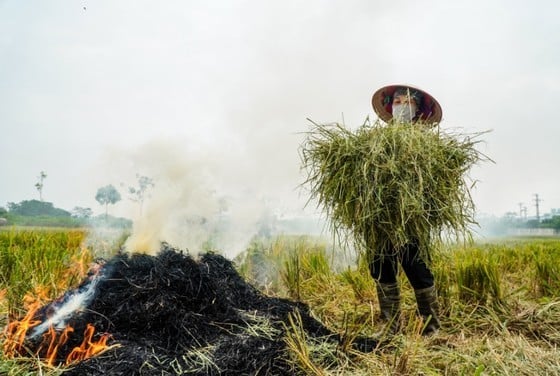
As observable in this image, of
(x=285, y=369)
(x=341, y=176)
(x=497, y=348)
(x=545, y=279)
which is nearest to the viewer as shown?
(x=285, y=369)

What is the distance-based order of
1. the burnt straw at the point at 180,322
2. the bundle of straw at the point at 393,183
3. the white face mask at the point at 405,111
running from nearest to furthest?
1. the burnt straw at the point at 180,322
2. the bundle of straw at the point at 393,183
3. the white face mask at the point at 405,111

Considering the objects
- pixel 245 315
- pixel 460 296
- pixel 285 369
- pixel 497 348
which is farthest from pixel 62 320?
pixel 460 296

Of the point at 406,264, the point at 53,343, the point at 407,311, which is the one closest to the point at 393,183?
the point at 406,264

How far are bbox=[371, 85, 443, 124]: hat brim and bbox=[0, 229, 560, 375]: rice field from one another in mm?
1078

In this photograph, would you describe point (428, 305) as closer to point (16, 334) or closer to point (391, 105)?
point (391, 105)

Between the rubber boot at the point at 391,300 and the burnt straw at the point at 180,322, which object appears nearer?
the burnt straw at the point at 180,322

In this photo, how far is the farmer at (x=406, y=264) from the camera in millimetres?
3110

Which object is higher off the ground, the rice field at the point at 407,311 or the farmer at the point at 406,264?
the farmer at the point at 406,264

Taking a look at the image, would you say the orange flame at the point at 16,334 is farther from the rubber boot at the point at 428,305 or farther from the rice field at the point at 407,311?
the rubber boot at the point at 428,305

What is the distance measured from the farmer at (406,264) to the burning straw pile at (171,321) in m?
0.62

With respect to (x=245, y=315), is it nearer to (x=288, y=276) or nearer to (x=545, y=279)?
(x=288, y=276)

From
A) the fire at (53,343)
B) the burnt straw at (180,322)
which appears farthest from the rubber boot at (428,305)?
the fire at (53,343)

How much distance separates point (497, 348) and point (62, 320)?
2.81m

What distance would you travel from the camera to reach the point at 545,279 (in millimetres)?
4465
